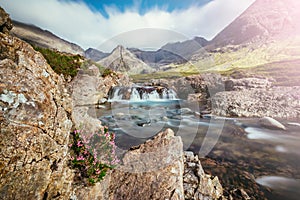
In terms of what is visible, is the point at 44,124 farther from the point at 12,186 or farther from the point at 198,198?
the point at 198,198

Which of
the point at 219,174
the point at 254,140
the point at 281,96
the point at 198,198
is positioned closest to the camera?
the point at 198,198

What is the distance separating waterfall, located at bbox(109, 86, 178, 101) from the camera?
30234 millimetres

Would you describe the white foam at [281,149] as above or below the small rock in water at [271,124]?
below

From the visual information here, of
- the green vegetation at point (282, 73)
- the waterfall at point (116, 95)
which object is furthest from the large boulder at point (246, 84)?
the waterfall at point (116, 95)

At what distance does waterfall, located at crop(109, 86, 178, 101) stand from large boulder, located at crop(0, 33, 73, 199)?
2710 centimetres

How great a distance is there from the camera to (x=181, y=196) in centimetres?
400

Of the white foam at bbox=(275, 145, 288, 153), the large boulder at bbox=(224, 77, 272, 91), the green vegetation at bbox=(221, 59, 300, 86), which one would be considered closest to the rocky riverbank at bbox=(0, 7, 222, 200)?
the white foam at bbox=(275, 145, 288, 153)

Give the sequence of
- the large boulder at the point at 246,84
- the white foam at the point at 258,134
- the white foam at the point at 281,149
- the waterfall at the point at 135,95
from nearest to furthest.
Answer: the white foam at the point at 281,149
the white foam at the point at 258,134
the large boulder at the point at 246,84
the waterfall at the point at 135,95

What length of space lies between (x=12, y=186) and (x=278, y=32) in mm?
264149

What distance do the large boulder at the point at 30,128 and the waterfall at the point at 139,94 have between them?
88.9ft

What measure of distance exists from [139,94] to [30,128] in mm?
29318

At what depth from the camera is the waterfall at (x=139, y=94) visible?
30.2m

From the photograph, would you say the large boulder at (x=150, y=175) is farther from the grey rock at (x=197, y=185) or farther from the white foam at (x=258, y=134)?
the white foam at (x=258, y=134)

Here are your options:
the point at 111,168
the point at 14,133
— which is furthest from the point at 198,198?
the point at 14,133
